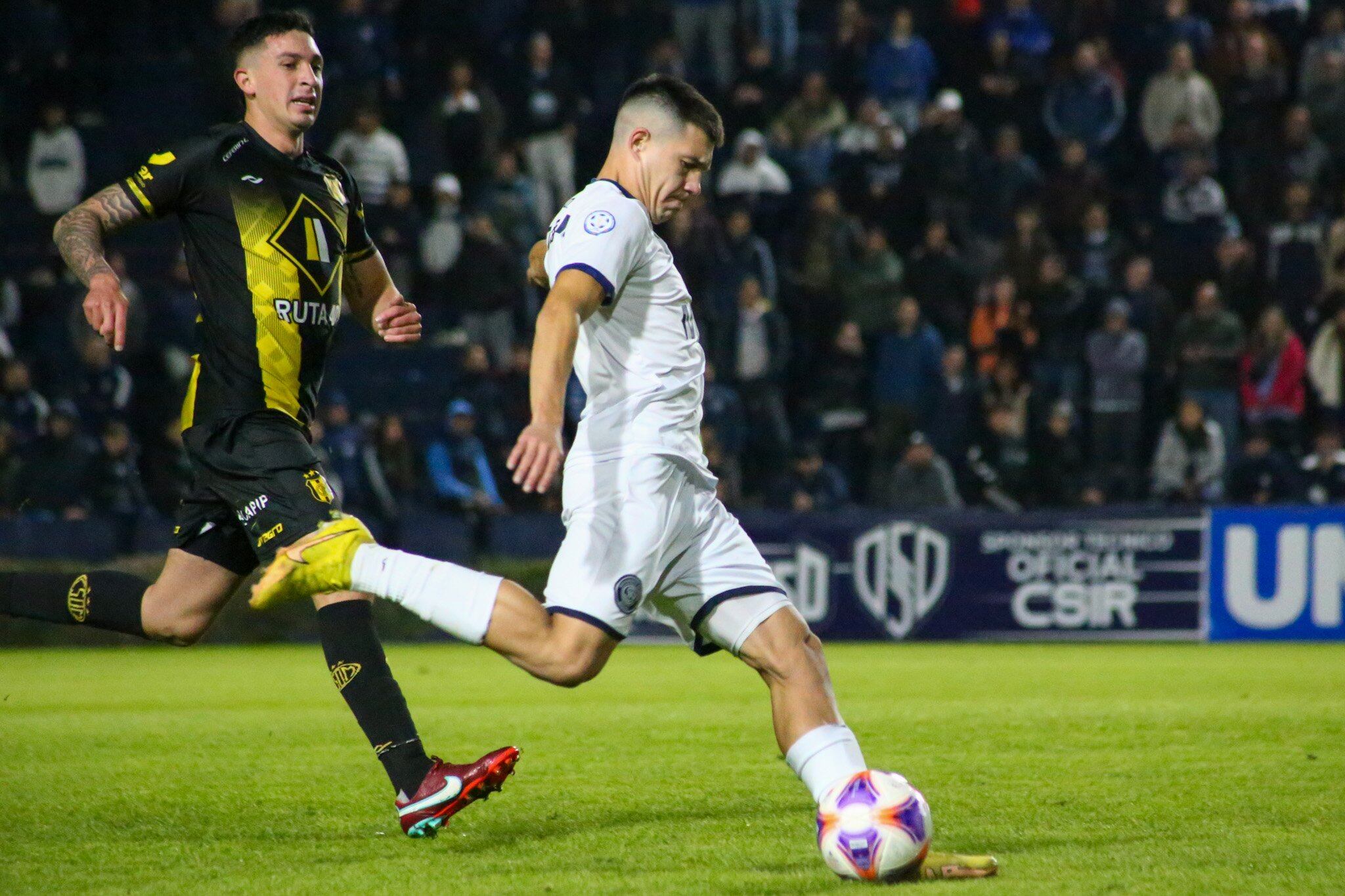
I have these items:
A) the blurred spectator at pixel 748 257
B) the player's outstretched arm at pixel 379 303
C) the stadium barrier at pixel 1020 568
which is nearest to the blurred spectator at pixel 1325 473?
the stadium barrier at pixel 1020 568

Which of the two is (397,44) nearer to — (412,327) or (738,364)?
(738,364)

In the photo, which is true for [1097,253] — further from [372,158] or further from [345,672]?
[345,672]

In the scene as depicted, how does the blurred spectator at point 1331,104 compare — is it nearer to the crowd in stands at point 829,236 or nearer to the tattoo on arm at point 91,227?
the crowd in stands at point 829,236

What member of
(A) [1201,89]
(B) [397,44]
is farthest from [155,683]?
(A) [1201,89]

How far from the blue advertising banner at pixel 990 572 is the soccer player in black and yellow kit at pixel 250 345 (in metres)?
8.36

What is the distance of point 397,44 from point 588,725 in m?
12.8

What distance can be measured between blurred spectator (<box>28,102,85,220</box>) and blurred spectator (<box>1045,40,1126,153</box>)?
9.82m

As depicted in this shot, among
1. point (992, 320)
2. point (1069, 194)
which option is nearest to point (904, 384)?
point (992, 320)

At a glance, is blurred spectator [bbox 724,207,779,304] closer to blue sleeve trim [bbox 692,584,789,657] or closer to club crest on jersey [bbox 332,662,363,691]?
club crest on jersey [bbox 332,662,363,691]

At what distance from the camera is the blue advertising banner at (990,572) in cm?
1321

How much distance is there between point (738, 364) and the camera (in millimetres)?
15156

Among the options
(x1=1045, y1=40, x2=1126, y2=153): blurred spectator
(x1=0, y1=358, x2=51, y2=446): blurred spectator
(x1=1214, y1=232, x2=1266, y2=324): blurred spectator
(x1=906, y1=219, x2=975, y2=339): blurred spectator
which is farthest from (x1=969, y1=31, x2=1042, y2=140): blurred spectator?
(x1=0, y1=358, x2=51, y2=446): blurred spectator

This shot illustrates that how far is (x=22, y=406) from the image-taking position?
47.1 feet

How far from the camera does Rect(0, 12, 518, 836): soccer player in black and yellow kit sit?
199 inches
